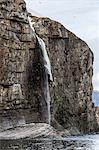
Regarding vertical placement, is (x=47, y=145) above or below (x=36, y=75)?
below

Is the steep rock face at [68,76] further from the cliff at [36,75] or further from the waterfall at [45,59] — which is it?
the waterfall at [45,59]

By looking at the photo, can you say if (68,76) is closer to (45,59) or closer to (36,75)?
(45,59)

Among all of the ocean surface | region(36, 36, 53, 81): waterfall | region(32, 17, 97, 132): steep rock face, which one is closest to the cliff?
region(32, 17, 97, 132): steep rock face

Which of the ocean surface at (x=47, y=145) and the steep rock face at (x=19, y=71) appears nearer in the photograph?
the ocean surface at (x=47, y=145)

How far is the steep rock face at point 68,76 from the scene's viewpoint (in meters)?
114

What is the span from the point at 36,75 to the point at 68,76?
23045 millimetres

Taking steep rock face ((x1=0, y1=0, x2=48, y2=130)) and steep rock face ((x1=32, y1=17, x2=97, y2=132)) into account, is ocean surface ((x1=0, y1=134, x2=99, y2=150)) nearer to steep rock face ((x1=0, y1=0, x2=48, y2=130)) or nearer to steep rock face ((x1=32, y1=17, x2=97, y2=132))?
steep rock face ((x1=0, y1=0, x2=48, y2=130))

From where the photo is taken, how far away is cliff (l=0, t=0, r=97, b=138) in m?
92.8

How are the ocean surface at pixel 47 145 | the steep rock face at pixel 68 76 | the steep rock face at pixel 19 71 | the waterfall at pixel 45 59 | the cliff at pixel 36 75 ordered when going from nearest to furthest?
the ocean surface at pixel 47 145 < the steep rock face at pixel 19 71 < the cliff at pixel 36 75 < the waterfall at pixel 45 59 < the steep rock face at pixel 68 76

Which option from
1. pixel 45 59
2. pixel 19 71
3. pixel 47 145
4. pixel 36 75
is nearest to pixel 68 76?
pixel 45 59

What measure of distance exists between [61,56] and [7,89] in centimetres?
2979

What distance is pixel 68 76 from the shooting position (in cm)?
12162

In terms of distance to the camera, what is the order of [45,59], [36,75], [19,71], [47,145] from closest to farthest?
[47,145], [19,71], [36,75], [45,59]

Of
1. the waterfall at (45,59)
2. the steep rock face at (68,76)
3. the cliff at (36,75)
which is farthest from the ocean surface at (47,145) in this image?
the steep rock face at (68,76)
